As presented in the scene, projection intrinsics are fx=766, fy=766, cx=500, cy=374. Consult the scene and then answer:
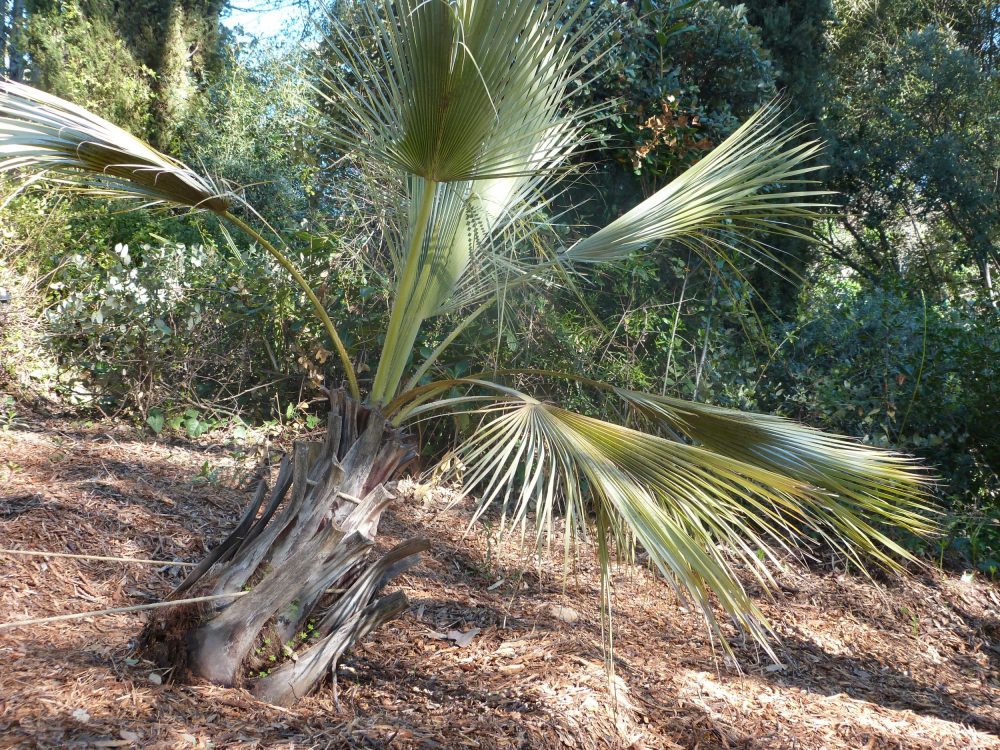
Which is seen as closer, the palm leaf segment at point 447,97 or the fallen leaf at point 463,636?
the palm leaf segment at point 447,97

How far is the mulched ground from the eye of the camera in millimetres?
2332

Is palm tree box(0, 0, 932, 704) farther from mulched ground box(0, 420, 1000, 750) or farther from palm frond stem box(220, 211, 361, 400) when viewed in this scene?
mulched ground box(0, 420, 1000, 750)

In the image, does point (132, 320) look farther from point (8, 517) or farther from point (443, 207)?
point (443, 207)

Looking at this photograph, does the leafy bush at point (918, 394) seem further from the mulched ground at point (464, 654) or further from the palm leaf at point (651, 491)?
the palm leaf at point (651, 491)

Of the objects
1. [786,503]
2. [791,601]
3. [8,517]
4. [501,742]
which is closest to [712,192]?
[786,503]

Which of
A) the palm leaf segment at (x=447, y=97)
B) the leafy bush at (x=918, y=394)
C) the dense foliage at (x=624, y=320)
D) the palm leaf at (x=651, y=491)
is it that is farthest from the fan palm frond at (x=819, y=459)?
the leafy bush at (x=918, y=394)

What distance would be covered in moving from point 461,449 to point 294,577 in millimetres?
698

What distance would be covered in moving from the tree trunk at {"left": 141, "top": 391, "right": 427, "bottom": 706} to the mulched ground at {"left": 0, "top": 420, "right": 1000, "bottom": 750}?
0.10 m

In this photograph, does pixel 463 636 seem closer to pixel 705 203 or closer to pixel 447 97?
pixel 705 203

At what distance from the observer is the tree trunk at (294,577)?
7.89 ft

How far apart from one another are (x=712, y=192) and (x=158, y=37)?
11.7 metres

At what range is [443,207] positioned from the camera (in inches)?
112

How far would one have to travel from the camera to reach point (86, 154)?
228 cm

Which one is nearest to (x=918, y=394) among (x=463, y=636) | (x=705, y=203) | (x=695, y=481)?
(x=705, y=203)
